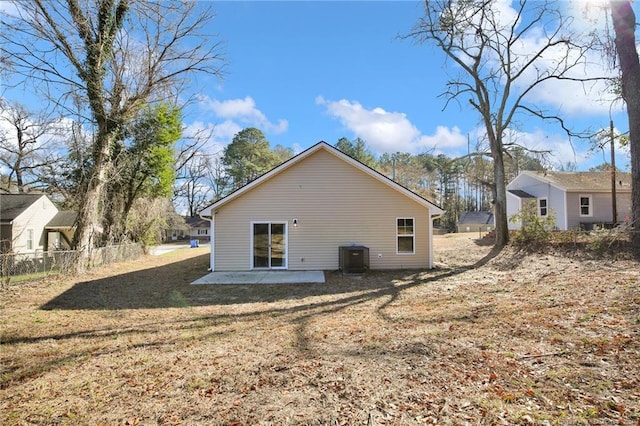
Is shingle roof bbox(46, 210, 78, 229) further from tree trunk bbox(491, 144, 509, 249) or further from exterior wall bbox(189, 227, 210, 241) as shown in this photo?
tree trunk bbox(491, 144, 509, 249)

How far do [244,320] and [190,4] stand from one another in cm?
1289

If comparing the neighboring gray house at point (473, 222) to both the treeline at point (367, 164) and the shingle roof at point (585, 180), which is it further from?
the shingle roof at point (585, 180)

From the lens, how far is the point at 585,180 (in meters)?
20.8

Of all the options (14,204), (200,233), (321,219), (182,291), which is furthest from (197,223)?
(182,291)

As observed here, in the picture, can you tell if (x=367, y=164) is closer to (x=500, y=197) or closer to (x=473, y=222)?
(x=473, y=222)

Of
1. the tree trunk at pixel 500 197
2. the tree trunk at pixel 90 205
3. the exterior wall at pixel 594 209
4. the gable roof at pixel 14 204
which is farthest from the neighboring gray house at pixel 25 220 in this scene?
the exterior wall at pixel 594 209

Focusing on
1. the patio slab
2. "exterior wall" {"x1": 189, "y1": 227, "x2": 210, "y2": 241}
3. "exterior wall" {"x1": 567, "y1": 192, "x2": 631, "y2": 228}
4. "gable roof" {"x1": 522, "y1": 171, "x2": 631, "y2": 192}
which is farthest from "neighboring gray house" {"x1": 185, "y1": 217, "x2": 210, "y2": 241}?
"exterior wall" {"x1": 567, "y1": 192, "x2": 631, "y2": 228}

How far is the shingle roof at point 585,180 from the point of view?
19636 mm

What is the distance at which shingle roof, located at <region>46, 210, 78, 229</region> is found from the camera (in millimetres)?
24266

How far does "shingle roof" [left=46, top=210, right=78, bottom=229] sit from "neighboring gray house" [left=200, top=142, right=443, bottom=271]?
19.1 meters

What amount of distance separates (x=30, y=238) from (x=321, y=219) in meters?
22.6

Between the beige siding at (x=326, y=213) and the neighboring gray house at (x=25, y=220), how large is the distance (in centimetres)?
1678

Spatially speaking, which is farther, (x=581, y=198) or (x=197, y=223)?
(x=197, y=223)

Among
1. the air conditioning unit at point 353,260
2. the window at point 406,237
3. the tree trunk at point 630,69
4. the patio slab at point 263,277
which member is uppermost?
the tree trunk at point 630,69
